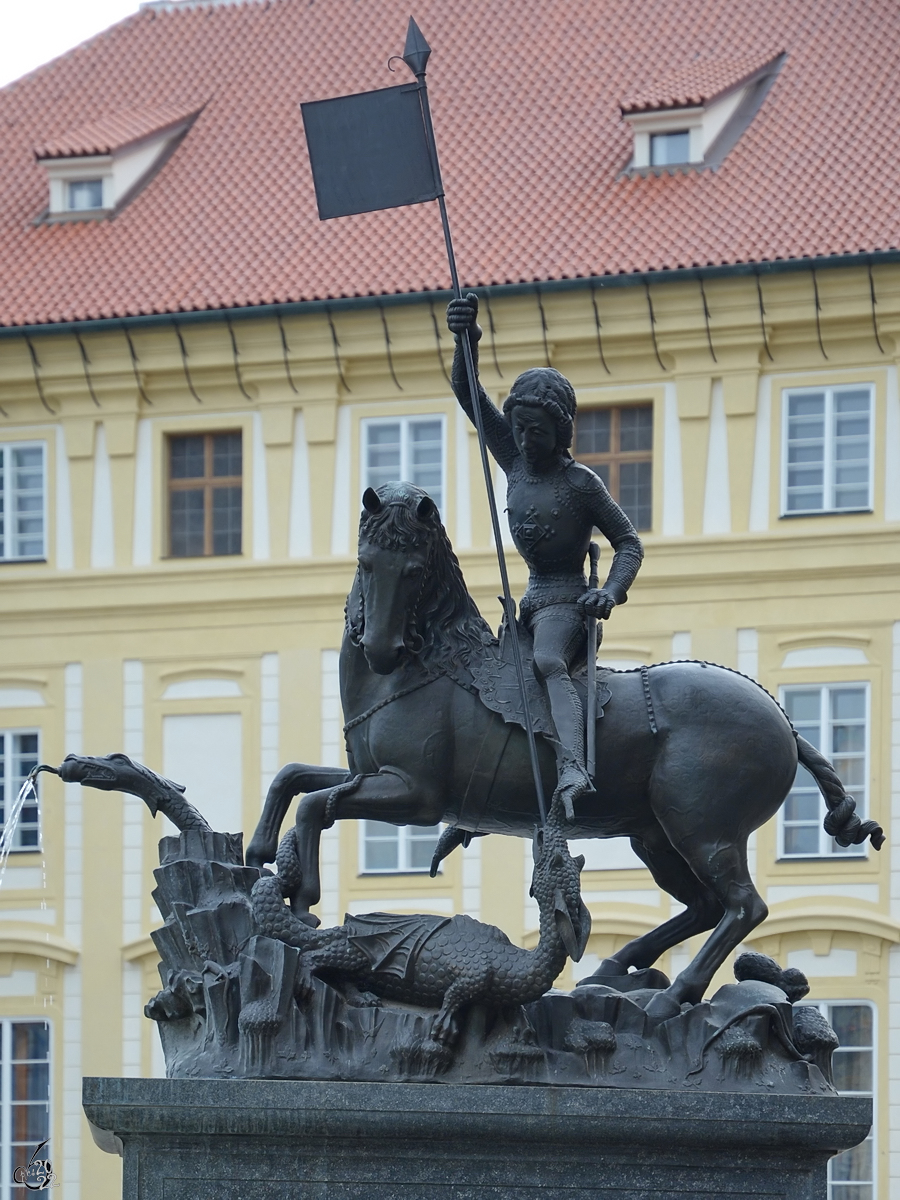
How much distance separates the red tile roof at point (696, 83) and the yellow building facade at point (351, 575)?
9.61 ft

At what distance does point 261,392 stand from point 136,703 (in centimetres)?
376

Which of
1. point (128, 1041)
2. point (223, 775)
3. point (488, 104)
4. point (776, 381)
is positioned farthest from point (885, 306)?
point (128, 1041)

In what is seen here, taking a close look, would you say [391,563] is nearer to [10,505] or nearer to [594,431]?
[594,431]

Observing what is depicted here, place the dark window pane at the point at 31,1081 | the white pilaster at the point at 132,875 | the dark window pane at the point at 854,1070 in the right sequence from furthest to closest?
the white pilaster at the point at 132,875 → the dark window pane at the point at 31,1081 → the dark window pane at the point at 854,1070

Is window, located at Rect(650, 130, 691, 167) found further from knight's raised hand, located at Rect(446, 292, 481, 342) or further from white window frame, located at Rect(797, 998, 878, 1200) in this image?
knight's raised hand, located at Rect(446, 292, 481, 342)

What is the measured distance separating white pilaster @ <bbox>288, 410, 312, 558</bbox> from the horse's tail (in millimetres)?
19464

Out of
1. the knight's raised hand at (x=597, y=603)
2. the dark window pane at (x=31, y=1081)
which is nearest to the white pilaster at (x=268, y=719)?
the dark window pane at (x=31, y=1081)

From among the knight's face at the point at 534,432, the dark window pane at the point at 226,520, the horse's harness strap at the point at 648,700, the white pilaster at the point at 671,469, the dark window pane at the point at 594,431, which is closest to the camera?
the horse's harness strap at the point at 648,700

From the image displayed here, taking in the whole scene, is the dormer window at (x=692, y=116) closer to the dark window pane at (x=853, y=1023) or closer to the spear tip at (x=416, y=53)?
the dark window pane at (x=853, y=1023)

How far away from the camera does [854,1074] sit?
2648cm

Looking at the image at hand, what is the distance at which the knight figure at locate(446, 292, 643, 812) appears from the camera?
1017 cm

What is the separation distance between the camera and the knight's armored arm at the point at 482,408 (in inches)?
404

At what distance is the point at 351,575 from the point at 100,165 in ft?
21.4

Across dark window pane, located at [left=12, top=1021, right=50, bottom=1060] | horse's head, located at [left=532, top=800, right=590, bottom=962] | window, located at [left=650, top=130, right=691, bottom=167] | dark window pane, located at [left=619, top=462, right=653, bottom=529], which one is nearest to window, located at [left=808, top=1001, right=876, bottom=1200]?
dark window pane, located at [left=619, top=462, right=653, bottom=529]
